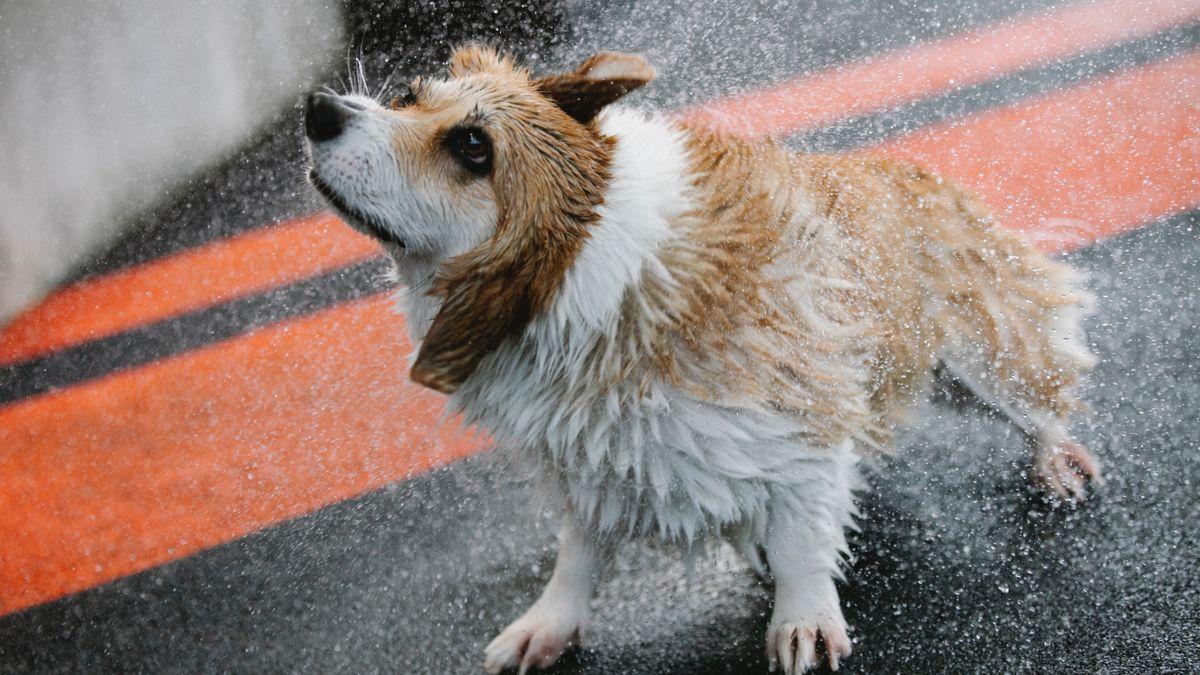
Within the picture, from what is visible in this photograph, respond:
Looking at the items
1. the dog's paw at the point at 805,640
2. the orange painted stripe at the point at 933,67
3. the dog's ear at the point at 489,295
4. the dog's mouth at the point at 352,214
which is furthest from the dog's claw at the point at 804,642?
the orange painted stripe at the point at 933,67

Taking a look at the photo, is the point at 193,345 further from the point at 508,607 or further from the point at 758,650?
the point at 758,650

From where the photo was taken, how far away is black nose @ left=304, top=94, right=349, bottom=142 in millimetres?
1610

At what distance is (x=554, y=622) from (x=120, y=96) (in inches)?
94.7

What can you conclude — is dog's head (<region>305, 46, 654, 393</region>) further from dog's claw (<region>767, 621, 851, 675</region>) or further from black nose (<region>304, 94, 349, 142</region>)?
dog's claw (<region>767, 621, 851, 675</region>)

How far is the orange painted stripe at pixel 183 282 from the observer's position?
122 inches

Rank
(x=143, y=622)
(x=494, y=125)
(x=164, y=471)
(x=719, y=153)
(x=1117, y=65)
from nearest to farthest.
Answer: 1. (x=494, y=125)
2. (x=719, y=153)
3. (x=143, y=622)
4. (x=164, y=471)
5. (x=1117, y=65)

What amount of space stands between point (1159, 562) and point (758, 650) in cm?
95

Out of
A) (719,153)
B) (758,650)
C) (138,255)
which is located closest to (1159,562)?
(758,650)

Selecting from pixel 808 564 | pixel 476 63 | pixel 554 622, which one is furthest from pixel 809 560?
pixel 476 63

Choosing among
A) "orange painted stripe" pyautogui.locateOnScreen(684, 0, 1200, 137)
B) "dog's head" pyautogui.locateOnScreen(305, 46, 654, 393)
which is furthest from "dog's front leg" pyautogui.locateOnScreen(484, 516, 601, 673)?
"orange painted stripe" pyautogui.locateOnScreen(684, 0, 1200, 137)

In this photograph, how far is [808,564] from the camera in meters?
2.12

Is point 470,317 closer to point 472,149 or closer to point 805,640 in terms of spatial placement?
point 472,149

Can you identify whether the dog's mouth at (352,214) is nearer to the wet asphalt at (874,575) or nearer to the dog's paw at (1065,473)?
the wet asphalt at (874,575)

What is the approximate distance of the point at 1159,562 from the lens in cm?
238
